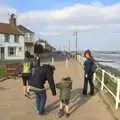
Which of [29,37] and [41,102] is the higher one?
[29,37]

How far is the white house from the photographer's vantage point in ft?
251

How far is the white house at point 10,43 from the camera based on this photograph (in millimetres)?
76500

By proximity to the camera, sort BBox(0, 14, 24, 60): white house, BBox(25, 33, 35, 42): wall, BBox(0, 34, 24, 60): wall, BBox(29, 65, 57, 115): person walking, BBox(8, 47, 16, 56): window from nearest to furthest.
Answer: BBox(29, 65, 57, 115): person walking, BBox(0, 14, 24, 60): white house, BBox(0, 34, 24, 60): wall, BBox(8, 47, 16, 56): window, BBox(25, 33, 35, 42): wall

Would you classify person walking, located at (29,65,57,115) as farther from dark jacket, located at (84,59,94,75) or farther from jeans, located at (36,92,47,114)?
dark jacket, located at (84,59,94,75)

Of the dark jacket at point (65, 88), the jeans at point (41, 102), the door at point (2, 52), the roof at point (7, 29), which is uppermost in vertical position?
the roof at point (7, 29)

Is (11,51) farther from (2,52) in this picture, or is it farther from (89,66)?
(89,66)

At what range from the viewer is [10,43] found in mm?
80250

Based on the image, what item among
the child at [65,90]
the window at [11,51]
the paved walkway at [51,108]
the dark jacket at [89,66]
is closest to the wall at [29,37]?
the window at [11,51]

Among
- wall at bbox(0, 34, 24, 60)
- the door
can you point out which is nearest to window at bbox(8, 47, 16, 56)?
wall at bbox(0, 34, 24, 60)

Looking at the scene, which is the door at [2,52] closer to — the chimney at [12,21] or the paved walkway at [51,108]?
the chimney at [12,21]

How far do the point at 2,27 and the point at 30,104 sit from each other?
7010 cm

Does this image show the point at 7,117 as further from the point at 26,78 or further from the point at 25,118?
the point at 26,78

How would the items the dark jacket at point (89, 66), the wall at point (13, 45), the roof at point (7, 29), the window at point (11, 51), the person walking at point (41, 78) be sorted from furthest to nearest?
1. the roof at point (7, 29)
2. the window at point (11, 51)
3. the wall at point (13, 45)
4. the dark jacket at point (89, 66)
5. the person walking at point (41, 78)

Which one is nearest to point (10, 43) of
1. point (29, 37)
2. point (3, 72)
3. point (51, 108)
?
point (29, 37)
